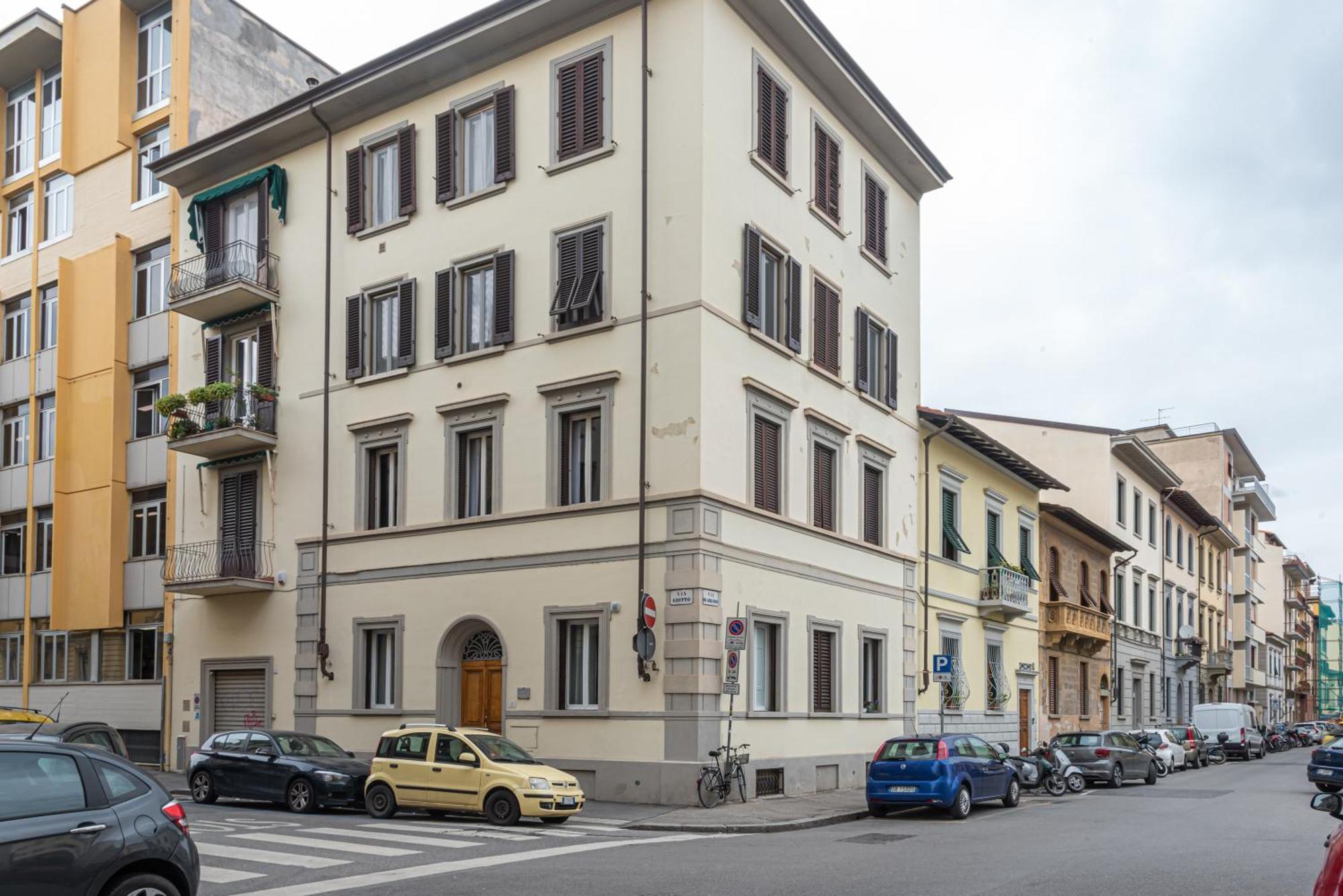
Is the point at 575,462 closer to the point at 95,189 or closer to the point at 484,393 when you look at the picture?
the point at 484,393

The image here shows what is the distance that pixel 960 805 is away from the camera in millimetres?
20734

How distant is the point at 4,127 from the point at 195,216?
11791mm

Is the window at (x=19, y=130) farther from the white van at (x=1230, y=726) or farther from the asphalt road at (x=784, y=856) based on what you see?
the white van at (x=1230, y=726)

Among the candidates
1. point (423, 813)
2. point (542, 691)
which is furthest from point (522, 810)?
point (542, 691)

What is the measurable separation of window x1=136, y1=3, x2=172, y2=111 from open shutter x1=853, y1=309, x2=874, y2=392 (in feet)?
59.6

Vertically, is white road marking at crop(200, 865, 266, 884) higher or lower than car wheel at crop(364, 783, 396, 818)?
higher

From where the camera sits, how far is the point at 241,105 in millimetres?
33625

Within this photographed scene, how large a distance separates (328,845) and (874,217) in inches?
760

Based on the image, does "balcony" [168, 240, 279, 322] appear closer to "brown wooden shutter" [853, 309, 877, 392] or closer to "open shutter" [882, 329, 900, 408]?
"brown wooden shutter" [853, 309, 877, 392]

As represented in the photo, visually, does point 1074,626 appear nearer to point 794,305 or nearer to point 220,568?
point 794,305

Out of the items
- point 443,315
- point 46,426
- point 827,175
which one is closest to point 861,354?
point 827,175

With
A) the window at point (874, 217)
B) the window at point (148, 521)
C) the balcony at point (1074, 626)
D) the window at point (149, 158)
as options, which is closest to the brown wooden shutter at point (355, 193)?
the window at point (149, 158)

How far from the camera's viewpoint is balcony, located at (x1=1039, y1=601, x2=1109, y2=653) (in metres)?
40.1

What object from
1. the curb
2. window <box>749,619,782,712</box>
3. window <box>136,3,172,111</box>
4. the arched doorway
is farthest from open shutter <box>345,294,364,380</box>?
the curb
